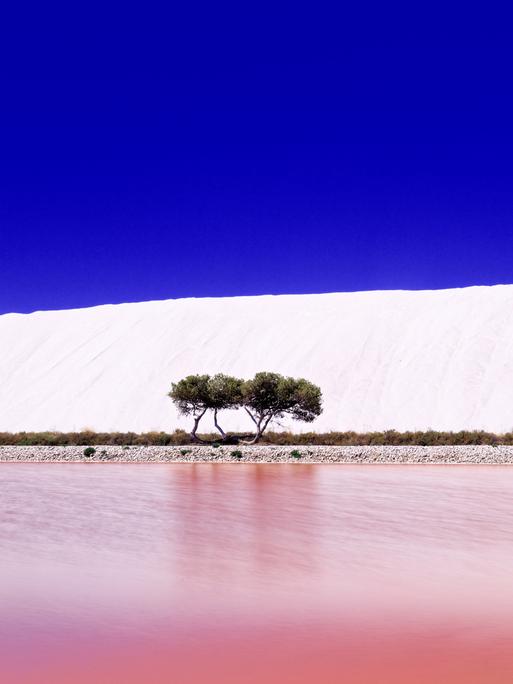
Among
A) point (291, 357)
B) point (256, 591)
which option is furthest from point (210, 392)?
point (256, 591)

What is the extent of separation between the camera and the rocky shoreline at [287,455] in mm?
22453

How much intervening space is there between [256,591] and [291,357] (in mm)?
35321

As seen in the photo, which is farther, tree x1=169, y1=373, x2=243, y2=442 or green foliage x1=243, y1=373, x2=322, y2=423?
tree x1=169, y1=373, x2=243, y2=442

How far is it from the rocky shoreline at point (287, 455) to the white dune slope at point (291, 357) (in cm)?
988

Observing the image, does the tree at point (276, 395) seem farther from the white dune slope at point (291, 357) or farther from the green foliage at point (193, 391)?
the white dune slope at point (291, 357)

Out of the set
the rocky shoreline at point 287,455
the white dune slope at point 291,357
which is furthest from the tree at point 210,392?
the white dune slope at point 291,357

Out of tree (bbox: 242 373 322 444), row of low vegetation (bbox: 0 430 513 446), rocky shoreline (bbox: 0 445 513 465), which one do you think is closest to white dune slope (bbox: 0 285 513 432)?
row of low vegetation (bbox: 0 430 513 446)

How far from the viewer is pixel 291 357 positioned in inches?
1624

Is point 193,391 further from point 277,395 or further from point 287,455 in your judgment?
point 287,455

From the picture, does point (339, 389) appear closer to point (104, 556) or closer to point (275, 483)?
point (275, 483)

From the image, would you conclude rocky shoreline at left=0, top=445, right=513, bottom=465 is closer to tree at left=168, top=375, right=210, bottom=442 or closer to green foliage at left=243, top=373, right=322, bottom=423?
green foliage at left=243, top=373, right=322, bottom=423

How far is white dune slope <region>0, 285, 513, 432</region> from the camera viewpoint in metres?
35.3

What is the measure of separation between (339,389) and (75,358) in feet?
55.8

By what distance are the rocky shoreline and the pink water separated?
982cm
